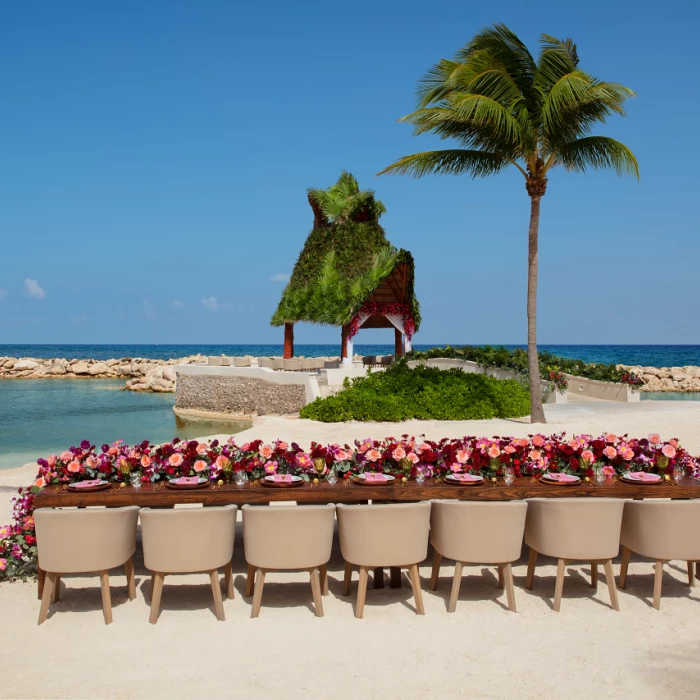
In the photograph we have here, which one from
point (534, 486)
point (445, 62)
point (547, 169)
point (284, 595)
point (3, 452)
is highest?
point (445, 62)

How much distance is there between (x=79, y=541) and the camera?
4031mm

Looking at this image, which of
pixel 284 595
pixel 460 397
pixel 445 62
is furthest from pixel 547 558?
pixel 445 62

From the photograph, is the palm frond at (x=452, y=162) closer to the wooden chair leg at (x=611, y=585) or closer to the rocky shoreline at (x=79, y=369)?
the wooden chair leg at (x=611, y=585)

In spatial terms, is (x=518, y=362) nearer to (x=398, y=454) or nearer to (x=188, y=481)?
(x=398, y=454)

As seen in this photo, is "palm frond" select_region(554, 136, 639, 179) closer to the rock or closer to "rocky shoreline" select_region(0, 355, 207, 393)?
"rocky shoreline" select_region(0, 355, 207, 393)

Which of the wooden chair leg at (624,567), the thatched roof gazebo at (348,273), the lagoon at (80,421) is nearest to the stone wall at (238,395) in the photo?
the lagoon at (80,421)

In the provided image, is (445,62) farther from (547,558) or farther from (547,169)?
(547,558)

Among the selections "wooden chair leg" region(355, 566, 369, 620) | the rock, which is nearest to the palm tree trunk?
"wooden chair leg" region(355, 566, 369, 620)

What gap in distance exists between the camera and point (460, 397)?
1495cm

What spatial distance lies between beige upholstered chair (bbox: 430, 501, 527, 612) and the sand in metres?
0.41

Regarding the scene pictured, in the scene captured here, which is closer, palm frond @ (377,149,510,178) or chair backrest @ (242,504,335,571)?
chair backrest @ (242,504,335,571)

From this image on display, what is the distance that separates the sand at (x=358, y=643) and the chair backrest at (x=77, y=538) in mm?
417

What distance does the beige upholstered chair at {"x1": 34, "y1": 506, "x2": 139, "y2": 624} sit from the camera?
4.00 meters

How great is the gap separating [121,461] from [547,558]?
12.0 ft
